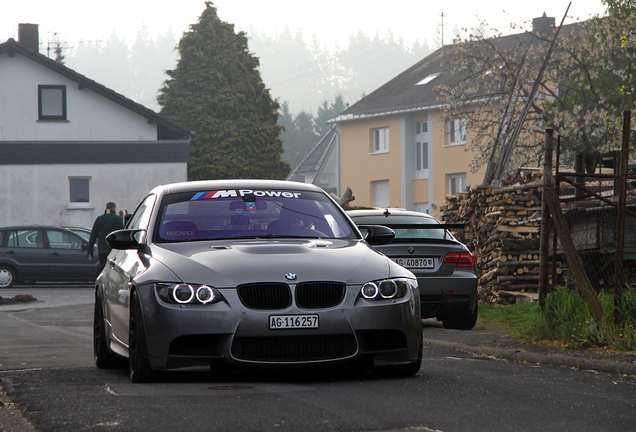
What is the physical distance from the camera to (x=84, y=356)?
912 centimetres

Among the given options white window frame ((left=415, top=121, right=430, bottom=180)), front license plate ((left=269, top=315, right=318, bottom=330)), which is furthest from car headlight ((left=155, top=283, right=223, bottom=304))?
white window frame ((left=415, top=121, right=430, bottom=180))

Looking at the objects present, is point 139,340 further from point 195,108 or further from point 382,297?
point 195,108

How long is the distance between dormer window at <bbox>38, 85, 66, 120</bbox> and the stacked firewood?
1074 inches

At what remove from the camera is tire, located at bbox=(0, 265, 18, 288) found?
81.6 ft

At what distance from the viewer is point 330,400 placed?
5762 millimetres

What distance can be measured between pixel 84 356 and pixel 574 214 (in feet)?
21.9

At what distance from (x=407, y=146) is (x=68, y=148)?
20146 millimetres

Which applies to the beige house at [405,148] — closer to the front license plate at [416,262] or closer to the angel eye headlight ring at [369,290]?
the front license plate at [416,262]

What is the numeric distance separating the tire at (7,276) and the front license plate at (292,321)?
66.4 feet

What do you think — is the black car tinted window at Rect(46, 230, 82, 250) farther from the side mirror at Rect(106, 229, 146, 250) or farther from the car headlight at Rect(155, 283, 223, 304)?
the car headlight at Rect(155, 283, 223, 304)

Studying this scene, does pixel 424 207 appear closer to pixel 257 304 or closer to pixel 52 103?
pixel 52 103

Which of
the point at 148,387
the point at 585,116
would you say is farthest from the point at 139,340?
the point at 585,116

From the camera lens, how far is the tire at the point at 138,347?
251 inches

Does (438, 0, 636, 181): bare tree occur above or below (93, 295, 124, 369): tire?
above
